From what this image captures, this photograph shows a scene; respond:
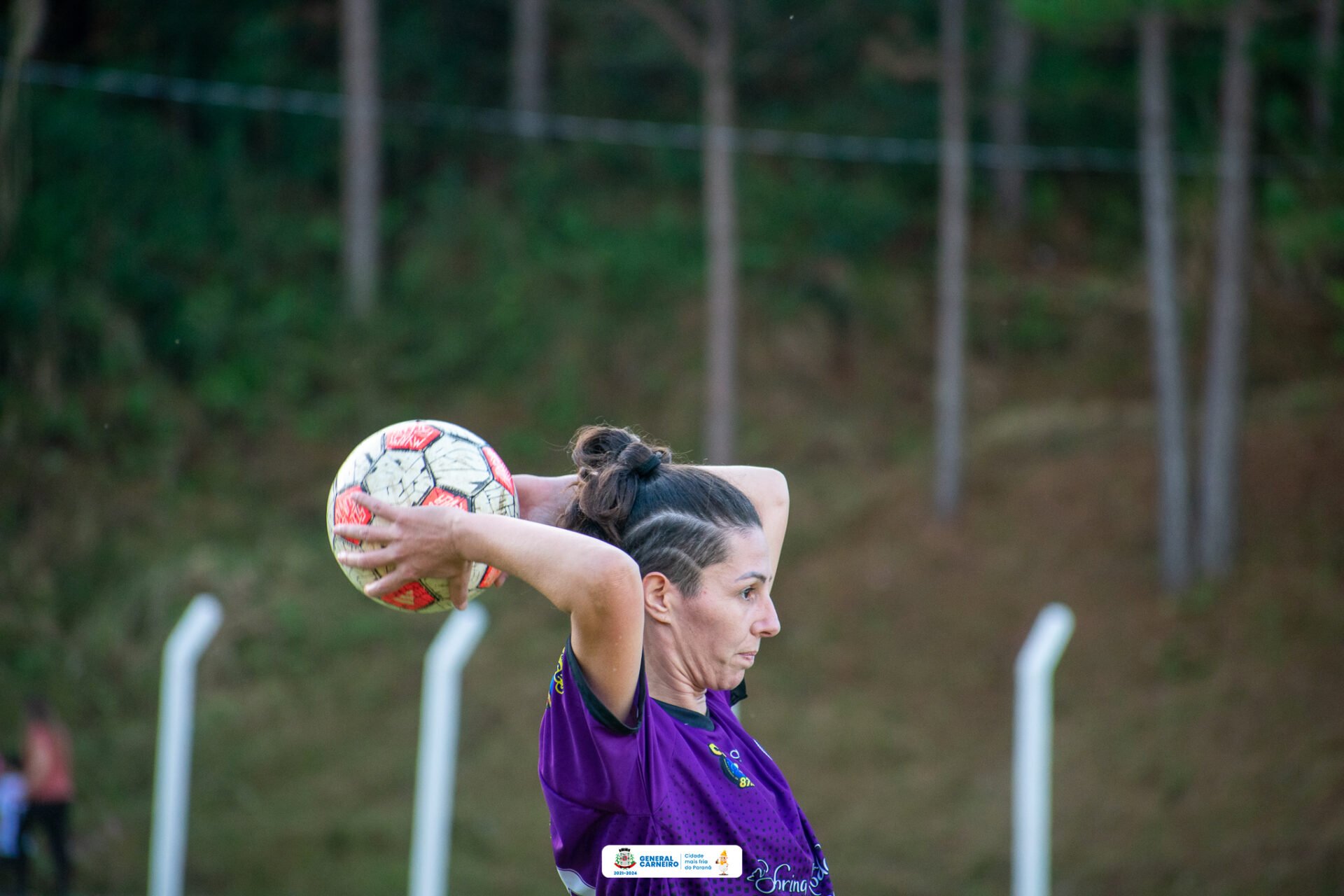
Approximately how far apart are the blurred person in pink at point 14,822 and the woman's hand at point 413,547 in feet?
31.6

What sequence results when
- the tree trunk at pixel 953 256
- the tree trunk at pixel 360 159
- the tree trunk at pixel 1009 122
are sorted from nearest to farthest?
the tree trunk at pixel 953 256, the tree trunk at pixel 360 159, the tree trunk at pixel 1009 122

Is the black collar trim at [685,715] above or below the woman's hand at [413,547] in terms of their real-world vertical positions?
below

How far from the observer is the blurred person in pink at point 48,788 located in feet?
33.3

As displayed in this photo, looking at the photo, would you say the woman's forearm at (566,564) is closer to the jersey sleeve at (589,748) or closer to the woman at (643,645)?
the woman at (643,645)

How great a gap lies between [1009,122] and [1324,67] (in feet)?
22.6

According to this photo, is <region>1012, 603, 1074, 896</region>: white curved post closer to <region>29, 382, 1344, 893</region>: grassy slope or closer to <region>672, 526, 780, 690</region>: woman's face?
<region>29, 382, 1344, 893</region>: grassy slope

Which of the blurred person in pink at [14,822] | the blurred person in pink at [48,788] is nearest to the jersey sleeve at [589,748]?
the blurred person in pink at [48,788]

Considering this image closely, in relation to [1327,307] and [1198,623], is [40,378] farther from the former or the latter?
[1327,307]

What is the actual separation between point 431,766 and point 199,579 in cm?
744

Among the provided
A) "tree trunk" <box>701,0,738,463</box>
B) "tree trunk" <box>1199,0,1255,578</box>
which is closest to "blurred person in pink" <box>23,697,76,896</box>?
"tree trunk" <box>701,0,738,463</box>

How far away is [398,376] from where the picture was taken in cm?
1800

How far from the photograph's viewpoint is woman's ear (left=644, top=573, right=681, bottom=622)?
2.38m

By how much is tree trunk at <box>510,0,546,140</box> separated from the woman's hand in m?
19.4

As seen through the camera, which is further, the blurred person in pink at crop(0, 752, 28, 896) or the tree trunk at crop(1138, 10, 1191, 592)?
the tree trunk at crop(1138, 10, 1191, 592)
